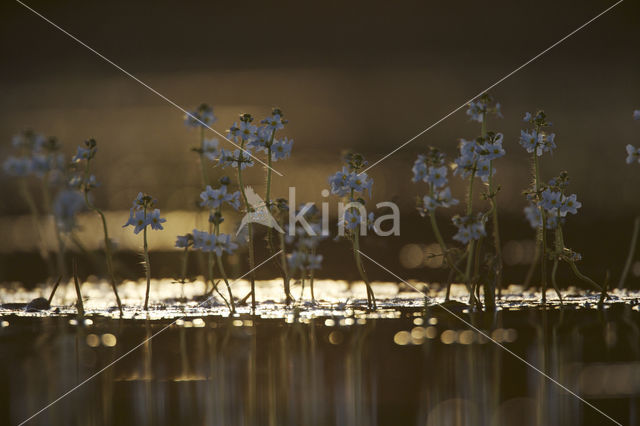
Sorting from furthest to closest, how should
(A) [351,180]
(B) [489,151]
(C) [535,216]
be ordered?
1. (C) [535,216]
2. (A) [351,180]
3. (B) [489,151]

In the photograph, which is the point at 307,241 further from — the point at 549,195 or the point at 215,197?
the point at 549,195

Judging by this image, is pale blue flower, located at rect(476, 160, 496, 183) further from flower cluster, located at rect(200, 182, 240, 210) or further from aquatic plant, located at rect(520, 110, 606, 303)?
flower cluster, located at rect(200, 182, 240, 210)

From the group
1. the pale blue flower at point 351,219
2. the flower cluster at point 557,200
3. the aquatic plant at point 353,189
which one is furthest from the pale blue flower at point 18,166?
the flower cluster at point 557,200

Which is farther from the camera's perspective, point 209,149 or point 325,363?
point 209,149

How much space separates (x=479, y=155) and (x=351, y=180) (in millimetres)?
989

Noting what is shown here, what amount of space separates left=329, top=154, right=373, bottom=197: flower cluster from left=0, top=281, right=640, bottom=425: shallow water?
968 millimetres

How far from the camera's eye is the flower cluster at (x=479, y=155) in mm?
6805

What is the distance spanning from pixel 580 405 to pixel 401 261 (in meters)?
5.43

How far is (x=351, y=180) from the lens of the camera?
271 inches

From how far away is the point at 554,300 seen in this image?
745 cm

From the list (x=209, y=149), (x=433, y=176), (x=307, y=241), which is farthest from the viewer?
(x=209, y=149)

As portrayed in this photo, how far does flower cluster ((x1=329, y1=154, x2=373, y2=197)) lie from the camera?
6895 mm

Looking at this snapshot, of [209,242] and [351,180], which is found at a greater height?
[351,180]

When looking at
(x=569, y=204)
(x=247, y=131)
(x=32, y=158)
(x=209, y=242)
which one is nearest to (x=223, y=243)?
(x=209, y=242)
